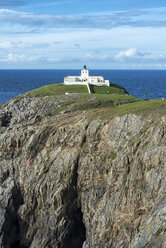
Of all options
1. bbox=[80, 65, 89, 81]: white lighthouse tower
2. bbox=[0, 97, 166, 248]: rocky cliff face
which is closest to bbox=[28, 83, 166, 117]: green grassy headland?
bbox=[0, 97, 166, 248]: rocky cliff face

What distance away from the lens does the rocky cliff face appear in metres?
47.8

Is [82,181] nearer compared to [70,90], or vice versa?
[82,181]

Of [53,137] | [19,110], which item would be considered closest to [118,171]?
[53,137]

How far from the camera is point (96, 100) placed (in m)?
91.9

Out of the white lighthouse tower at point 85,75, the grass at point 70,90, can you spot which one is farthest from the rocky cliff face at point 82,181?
the white lighthouse tower at point 85,75

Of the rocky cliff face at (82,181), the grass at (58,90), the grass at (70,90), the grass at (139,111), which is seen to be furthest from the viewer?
the grass at (70,90)

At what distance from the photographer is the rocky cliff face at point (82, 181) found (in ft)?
157

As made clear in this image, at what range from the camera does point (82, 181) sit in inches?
2172

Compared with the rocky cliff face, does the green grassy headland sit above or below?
above

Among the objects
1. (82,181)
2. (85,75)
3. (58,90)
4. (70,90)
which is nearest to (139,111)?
(82,181)

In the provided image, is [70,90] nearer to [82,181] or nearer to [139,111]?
[139,111]

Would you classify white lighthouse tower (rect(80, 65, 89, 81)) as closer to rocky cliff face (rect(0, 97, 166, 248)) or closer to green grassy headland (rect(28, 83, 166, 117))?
green grassy headland (rect(28, 83, 166, 117))

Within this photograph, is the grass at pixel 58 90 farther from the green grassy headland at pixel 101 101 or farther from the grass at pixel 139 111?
the grass at pixel 139 111

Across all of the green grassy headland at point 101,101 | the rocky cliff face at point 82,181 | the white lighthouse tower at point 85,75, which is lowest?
the rocky cliff face at point 82,181
